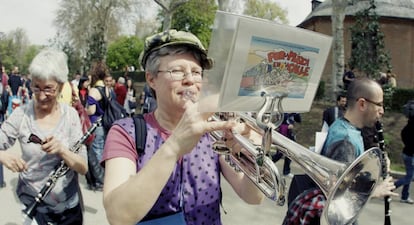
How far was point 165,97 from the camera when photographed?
1821mm

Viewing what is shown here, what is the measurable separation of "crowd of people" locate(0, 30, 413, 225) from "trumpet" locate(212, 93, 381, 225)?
10 centimetres

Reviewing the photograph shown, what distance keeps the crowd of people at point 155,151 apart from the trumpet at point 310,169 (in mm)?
97

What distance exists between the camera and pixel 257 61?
4.29ft

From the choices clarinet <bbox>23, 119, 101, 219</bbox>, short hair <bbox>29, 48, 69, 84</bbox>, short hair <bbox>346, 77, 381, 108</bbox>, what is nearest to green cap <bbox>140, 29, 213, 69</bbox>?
short hair <bbox>29, 48, 69, 84</bbox>

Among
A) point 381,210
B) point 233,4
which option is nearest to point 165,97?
point 381,210

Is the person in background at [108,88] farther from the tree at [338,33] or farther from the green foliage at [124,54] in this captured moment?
the green foliage at [124,54]

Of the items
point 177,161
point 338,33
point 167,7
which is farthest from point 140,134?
point 167,7

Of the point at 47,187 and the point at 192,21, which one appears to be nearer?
the point at 47,187

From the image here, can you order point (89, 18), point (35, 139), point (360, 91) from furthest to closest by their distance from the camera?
point (89, 18) → point (360, 91) → point (35, 139)

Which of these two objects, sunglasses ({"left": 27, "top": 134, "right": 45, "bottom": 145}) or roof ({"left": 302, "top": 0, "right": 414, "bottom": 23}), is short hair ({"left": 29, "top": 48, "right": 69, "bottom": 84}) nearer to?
sunglasses ({"left": 27, "top": 134, "right": 45, "bottom": 145})

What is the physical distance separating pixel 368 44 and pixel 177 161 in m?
16.7

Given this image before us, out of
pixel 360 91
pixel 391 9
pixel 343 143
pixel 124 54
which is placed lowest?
pixel 124 54

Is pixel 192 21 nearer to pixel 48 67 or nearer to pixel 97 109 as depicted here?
pixel 97 109

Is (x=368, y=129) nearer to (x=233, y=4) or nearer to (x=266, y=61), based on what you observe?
(x=266, y=61)
